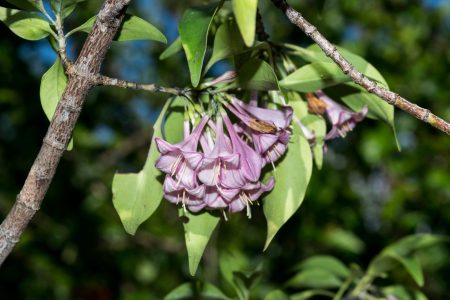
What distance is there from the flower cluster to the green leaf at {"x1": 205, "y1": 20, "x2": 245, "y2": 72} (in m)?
0.07

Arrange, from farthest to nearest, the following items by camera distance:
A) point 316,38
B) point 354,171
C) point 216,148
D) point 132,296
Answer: point 354,171
point 132,296
point 216,148
point 316,38

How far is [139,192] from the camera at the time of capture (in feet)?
3.14

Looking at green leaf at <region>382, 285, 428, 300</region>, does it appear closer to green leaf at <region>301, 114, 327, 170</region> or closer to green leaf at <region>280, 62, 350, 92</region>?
green leaf at <region>301, 114, 327, 170</region>

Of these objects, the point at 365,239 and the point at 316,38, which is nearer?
the point at 316,38

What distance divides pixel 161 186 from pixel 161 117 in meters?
0.10

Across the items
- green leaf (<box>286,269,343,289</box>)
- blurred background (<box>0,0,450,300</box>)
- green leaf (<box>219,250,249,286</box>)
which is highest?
green leaf (<box>219,250,249,286</box>)

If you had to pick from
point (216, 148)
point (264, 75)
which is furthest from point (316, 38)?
point (216, 148)

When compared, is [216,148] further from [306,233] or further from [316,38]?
[306,233]

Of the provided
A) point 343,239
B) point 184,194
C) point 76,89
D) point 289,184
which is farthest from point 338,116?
point 343,239

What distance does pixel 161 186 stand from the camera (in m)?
0.97

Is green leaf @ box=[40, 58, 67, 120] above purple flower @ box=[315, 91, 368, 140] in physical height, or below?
above

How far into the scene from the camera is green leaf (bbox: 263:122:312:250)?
922mm

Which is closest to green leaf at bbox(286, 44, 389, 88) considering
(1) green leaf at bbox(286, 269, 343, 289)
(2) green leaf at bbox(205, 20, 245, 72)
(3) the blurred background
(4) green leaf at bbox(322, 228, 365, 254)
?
(2) green leaf at bbox(205, 20, 245, 72)

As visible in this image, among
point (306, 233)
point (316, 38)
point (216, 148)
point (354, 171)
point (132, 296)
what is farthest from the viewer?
point (354, 171)
